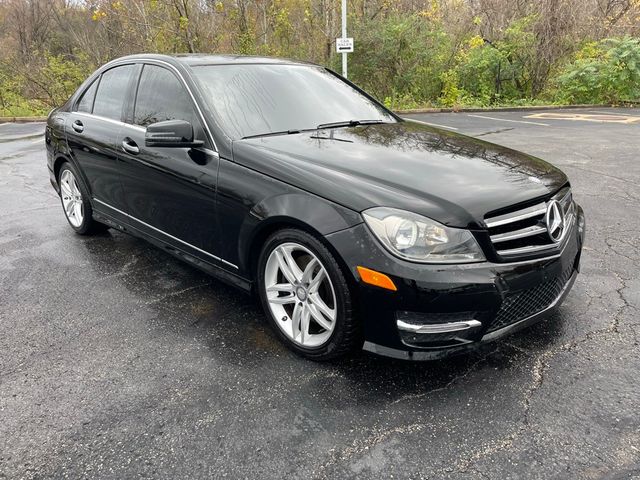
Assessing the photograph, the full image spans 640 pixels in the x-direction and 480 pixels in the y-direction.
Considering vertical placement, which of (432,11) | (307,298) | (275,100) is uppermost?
(432,11)

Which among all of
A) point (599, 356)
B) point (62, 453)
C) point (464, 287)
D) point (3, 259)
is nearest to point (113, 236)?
point (3, 259)

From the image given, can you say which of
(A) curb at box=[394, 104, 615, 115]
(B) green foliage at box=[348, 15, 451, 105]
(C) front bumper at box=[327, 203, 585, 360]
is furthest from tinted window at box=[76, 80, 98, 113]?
(B) green foliage at box=[348, 15, 451, 105]

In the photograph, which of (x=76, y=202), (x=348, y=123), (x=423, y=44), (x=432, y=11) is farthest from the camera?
(x=432, y=11)

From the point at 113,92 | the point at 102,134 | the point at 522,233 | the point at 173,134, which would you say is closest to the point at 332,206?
the point at 522,233

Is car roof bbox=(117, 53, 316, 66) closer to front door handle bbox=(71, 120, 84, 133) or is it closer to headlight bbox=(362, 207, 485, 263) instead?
front door handle bbox=(71, 120, 84, 133)

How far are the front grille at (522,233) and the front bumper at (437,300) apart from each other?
7 centimetres

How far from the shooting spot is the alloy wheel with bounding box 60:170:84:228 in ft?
15.5

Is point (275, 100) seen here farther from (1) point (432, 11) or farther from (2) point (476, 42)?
(1) point (432, 11)

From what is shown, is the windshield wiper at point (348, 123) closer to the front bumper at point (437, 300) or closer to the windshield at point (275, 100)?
the windshield at point (275, 100)

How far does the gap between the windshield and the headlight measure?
1.21m

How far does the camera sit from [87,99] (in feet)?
14.9

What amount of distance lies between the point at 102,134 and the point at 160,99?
0.74 metres

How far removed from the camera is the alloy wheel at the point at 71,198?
186 inches

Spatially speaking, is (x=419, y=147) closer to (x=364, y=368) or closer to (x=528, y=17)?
(x=364, y=368)
